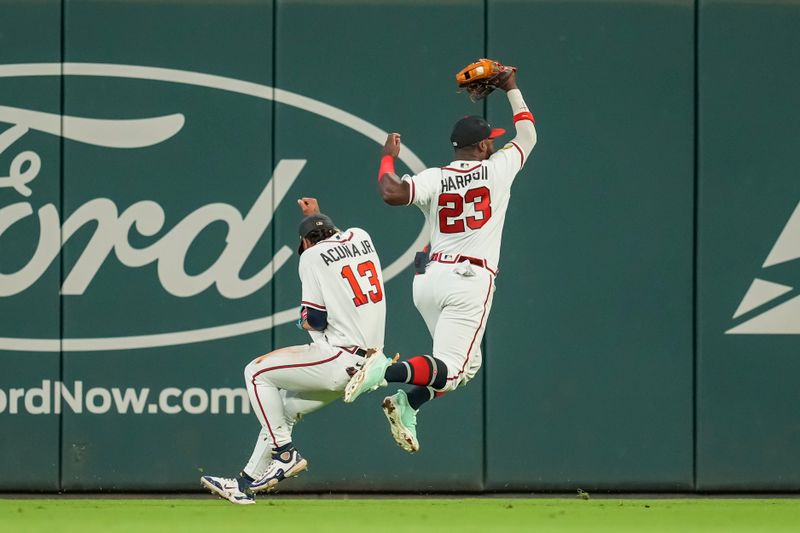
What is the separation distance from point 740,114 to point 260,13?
10.5 ft

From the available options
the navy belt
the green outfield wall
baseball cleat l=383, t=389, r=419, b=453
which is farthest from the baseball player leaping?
the green outfield wall

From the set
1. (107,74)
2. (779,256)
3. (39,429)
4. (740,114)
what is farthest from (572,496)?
(107,74)

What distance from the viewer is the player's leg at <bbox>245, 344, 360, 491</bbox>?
681cm

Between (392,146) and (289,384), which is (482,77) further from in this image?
(289,384)

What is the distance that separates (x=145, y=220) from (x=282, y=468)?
2225 millimetres

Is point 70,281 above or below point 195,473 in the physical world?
above

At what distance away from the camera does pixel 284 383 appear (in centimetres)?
691

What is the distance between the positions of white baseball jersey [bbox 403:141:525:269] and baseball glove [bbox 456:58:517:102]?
13.7 inches

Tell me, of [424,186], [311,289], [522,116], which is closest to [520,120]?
[522,116]

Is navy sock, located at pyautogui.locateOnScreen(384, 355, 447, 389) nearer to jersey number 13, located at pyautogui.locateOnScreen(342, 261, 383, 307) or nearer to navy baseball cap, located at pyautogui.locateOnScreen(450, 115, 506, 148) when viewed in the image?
jersey number 13, located at pyautogui.locateOnScreen(342, 261, 383, 307)

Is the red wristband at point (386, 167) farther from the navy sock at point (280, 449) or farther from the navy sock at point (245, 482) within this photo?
the navy sock at point (245, 482)

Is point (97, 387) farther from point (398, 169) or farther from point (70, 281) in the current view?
point (398, 169)

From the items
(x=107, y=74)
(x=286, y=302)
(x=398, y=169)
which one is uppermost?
(x=107, y=74)

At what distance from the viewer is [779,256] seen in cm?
842
